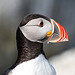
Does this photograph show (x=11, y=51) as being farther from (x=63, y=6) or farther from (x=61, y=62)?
(x=63, y=6)

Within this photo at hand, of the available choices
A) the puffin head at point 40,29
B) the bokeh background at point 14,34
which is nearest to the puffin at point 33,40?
the puffin head at point 40,29

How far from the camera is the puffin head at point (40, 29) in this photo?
2.28m

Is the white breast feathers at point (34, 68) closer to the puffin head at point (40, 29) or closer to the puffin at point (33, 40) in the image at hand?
the puffin at point (33, 40)

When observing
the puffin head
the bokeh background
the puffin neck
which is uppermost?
the puffin head

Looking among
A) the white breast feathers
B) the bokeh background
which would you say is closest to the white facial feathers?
the white breast feathers

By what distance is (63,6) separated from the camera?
5.45 meters

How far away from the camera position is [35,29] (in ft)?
7.55

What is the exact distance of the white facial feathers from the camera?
2.28 meters

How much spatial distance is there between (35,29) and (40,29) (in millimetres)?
59

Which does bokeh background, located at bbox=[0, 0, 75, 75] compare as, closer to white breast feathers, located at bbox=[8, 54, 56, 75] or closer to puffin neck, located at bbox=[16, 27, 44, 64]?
white breast feathers, located at bbox=[8, 54, 56, 75]

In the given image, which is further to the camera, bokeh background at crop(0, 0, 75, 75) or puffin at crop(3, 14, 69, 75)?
bokeh background at crop(0, 0, 75, 75)

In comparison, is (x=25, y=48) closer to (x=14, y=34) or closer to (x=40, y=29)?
(x=40, y=29)

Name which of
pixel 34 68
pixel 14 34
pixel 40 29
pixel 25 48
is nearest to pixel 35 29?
pixel 40 29

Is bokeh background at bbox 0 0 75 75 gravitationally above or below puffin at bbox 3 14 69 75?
below
